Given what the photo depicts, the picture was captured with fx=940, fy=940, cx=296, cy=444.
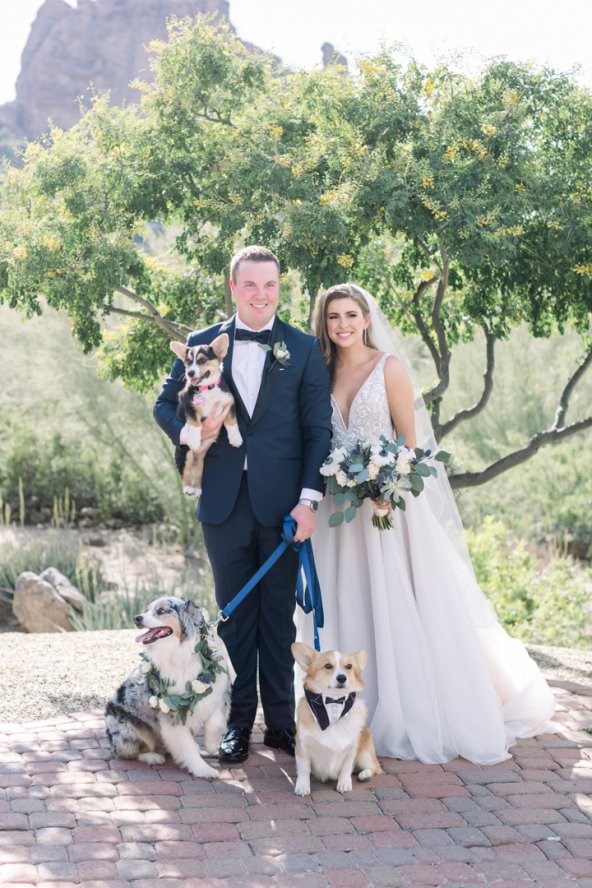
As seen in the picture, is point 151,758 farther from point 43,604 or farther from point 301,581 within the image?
point 43,604

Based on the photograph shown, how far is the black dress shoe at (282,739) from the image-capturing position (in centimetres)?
468

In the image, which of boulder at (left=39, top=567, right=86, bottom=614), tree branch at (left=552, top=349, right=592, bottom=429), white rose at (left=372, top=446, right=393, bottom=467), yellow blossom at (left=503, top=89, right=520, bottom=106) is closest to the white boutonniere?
white rose at (left=372, top=446, right=393, bottom=467)

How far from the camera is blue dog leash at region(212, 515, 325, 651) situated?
4355mm

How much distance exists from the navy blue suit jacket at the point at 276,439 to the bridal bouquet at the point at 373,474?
0.08m

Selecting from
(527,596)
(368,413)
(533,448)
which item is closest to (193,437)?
(368,413)

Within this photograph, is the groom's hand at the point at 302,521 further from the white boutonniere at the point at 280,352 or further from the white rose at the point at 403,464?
the white boutonniere at the point at 280,352

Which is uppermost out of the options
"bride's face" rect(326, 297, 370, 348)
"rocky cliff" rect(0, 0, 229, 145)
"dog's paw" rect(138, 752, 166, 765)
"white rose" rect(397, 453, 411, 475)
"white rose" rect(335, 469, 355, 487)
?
"rocky cliff" rect(0, 0, 229, 145)

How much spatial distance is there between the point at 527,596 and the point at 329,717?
20.9ft

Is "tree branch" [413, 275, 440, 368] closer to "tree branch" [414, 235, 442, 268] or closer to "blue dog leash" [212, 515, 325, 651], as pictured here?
"tree branch" [414, 235, 442, 268]

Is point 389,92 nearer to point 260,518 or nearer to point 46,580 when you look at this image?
point 260,518

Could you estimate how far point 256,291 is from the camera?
4359 mm

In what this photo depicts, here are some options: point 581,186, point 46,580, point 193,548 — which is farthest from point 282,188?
point 193,548

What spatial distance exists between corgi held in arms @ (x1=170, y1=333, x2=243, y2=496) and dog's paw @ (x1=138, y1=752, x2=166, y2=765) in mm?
1358

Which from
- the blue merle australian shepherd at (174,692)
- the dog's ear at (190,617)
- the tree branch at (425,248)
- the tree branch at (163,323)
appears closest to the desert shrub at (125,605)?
the tree branch at (163,323)
